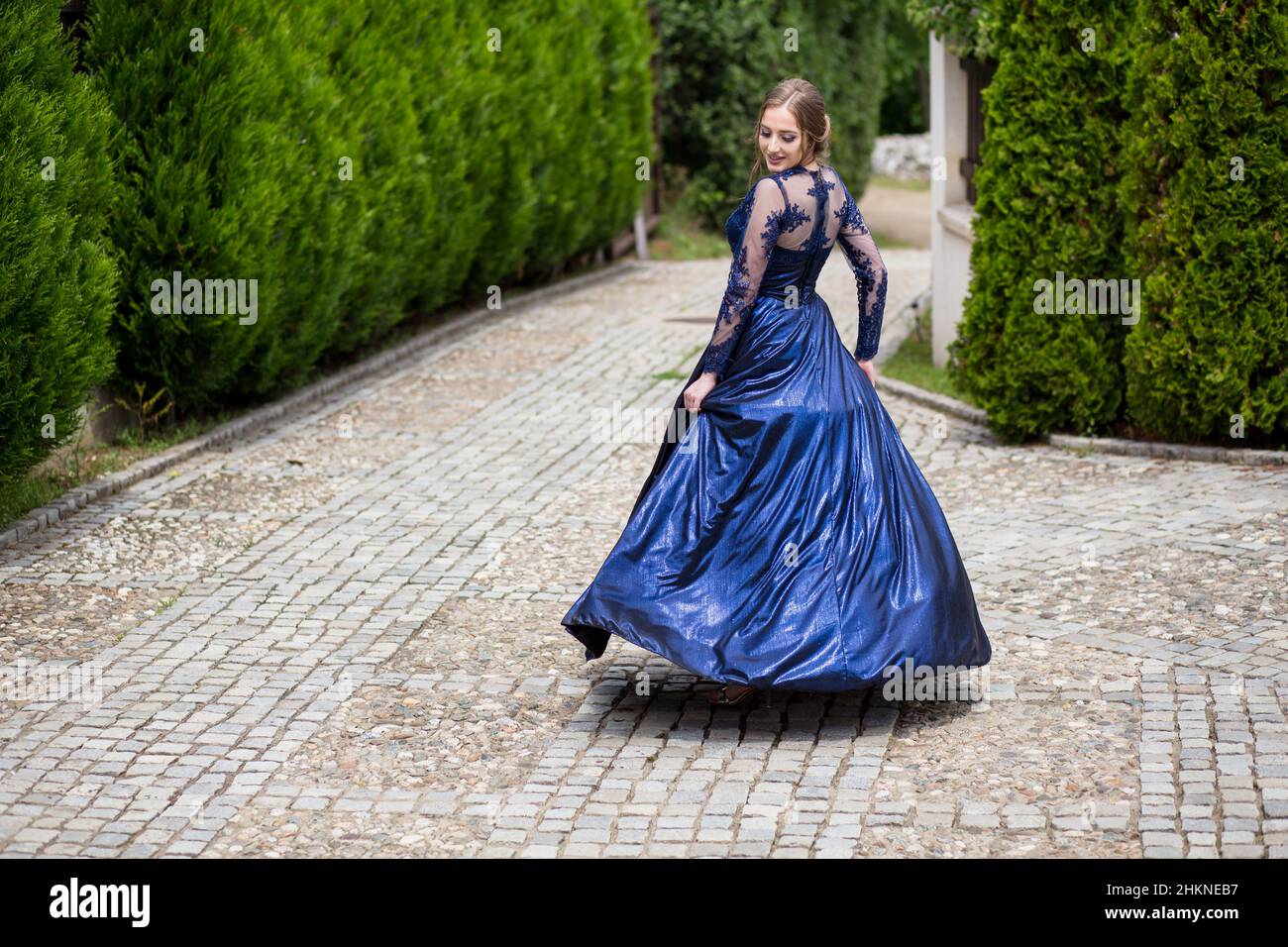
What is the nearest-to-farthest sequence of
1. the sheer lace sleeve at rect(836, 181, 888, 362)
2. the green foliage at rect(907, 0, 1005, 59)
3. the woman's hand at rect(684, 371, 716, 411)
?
1. the woman's hand at rect(684, 371, 716, 411)
2. the sheer lace sleeve at rect(836, 181, 888, 362)
3. the green foliage at rect(907, 0, 1005, 59)

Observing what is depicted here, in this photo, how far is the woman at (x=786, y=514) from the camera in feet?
17.7

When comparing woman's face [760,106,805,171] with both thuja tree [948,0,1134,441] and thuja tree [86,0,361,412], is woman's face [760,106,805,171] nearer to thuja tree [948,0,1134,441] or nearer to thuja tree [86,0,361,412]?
thuja tree [948,0,1134,441]

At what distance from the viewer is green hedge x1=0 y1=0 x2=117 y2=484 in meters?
7.47

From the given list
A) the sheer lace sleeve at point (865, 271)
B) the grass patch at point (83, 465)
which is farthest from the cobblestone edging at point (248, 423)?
the sheer lace sleeve at point (865, 271)

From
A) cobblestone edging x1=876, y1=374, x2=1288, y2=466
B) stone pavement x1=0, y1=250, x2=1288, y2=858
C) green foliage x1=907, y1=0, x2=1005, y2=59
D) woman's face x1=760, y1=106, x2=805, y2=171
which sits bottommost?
stone pavement x1=0, y1=250, x2=1288, y2=858

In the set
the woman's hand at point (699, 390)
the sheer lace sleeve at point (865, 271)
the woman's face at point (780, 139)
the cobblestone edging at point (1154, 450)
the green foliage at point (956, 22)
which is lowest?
the cobblestone edging at point (1154, 450)

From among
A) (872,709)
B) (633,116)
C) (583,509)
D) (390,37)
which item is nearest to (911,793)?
(872,709)

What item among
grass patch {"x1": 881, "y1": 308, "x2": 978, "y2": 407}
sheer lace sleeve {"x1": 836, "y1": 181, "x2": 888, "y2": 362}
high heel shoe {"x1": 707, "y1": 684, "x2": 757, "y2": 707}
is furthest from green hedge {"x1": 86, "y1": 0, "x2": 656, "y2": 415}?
high heel shoe {"x1": 707, "y1": 684, "x2": 757, "y2": 707}

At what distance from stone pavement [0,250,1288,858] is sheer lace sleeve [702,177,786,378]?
49.1 inches

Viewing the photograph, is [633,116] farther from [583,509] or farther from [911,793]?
[911,793]

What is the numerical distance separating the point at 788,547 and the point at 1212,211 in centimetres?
465

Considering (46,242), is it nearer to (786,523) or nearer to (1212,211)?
(786,523)

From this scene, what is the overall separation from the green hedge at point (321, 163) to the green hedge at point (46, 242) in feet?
3.12

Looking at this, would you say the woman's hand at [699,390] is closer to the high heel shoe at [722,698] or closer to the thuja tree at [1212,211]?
the high heel shoe at [722,698]
